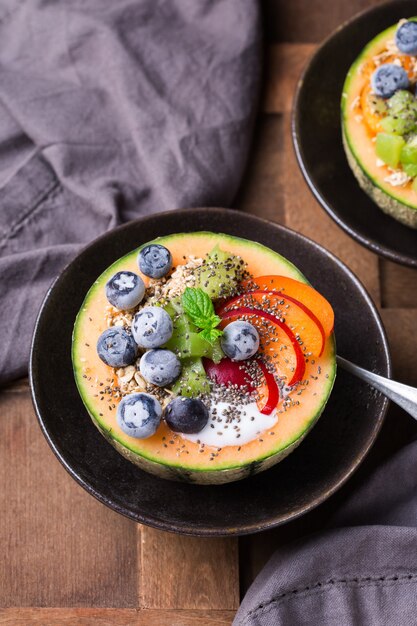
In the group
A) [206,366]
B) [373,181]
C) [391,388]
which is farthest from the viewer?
[373,181]

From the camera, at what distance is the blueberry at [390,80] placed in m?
2.09

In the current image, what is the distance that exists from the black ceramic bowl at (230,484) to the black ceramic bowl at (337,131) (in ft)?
0.75

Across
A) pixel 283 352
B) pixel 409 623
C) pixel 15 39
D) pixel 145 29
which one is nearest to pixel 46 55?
pixel 15 39

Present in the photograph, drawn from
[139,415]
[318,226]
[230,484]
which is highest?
[139,415]

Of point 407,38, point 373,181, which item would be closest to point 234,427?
point 373,181

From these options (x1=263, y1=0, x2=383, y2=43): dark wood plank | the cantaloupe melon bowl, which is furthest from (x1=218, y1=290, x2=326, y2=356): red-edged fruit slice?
(x1=263, y1=0, x2=383, y2=43): dark wood plank

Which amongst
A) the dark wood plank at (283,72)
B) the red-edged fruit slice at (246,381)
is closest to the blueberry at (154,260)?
the red-edged fruit slice at (246,381)

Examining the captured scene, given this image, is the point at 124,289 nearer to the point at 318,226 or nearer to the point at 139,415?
the point at 139,415

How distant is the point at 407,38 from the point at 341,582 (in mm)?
1285

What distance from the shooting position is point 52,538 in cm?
202

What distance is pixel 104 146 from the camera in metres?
2.29

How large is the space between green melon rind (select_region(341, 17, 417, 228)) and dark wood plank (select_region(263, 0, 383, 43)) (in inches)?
10.3

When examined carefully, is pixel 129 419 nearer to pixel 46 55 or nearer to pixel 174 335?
pixel 174 335

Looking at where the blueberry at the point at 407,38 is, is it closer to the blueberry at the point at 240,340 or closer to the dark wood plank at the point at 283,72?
the dark wood plank at the point at 283,72
